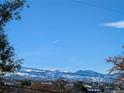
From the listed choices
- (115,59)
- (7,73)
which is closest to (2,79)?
(7,73)

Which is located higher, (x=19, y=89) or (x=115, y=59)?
(x=115, y=59)

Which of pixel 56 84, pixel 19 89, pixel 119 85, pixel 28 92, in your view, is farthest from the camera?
pixel 56 84

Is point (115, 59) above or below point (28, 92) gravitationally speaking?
above

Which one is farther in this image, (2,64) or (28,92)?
(28,92)

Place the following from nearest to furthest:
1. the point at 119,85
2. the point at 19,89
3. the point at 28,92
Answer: the point at 19,89 < the point at 28,92 < the point at 119,85

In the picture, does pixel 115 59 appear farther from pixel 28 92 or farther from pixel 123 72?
pixel 28 92

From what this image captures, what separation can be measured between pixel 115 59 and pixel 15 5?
35.4 m

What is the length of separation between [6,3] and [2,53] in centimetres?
200

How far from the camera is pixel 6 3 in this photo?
18688mm

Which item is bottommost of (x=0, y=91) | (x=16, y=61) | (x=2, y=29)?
(x=0, y=91)

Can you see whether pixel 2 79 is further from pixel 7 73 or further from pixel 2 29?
pixel 2 29

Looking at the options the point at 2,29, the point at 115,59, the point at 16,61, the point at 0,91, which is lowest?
the point at 0,91

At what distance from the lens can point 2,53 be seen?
18.3m

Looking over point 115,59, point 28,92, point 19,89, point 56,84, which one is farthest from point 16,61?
point 56,84
